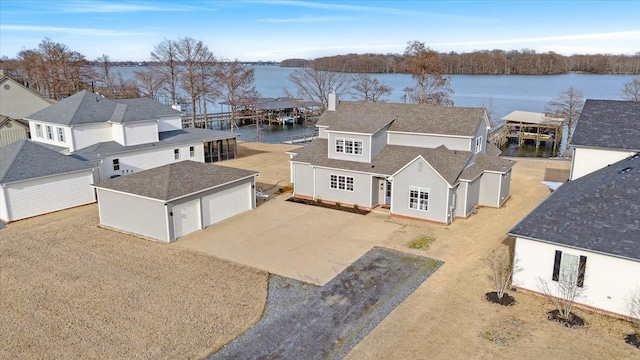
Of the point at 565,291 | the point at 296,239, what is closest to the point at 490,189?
the point at 565,291

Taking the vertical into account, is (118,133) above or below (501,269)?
above

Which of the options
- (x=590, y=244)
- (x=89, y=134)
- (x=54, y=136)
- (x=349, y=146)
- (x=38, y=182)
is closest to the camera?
(x=590, y=244)

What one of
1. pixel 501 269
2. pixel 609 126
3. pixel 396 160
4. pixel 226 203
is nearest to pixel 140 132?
pixel 226 203

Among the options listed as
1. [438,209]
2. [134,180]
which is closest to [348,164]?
[438,209]

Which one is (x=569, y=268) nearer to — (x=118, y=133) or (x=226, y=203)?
(x=226, y=203)

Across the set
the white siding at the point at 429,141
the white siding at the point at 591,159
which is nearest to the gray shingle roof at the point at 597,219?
the white siding at the point at 591,159

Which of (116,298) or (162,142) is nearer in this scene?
(116,298)

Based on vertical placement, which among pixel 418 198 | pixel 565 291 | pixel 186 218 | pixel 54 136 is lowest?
pixel 565 291

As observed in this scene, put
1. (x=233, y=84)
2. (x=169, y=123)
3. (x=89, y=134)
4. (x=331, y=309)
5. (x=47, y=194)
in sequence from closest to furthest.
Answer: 1. (x=331, y=309)
2. (x=47, y=194)
3. (x=89, y=134)
4. (x=169, y=123)
5. (x=233, y=84)
